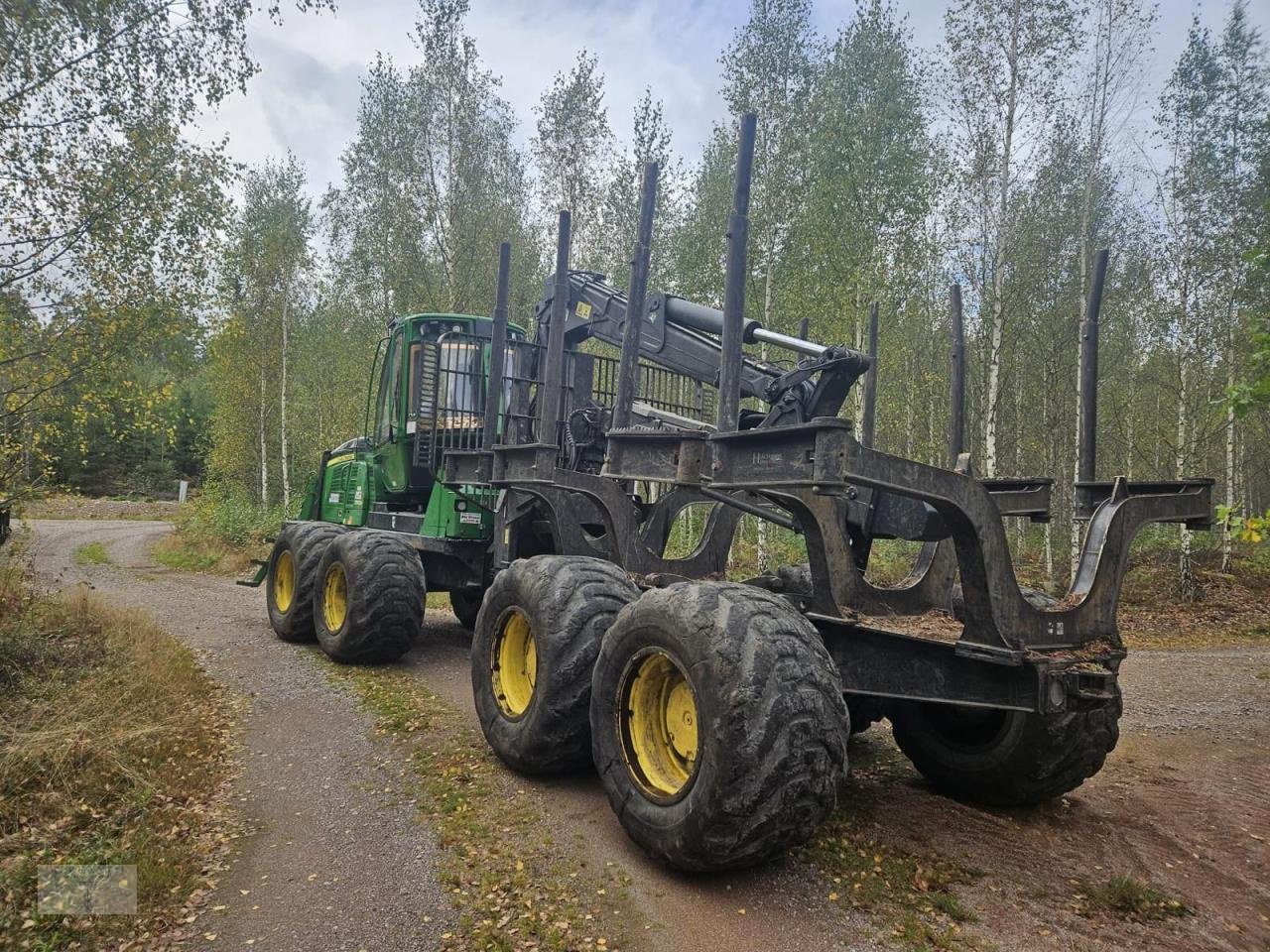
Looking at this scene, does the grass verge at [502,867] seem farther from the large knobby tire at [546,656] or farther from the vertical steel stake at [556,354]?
the vertical steel stake at [556,354]

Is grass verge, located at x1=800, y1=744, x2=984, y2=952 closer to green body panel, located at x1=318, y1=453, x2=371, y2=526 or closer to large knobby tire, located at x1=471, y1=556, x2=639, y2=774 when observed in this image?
large knobby tire, located at x1=471, y1=556, x2=639, y2=774

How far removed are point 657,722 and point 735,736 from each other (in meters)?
0.75

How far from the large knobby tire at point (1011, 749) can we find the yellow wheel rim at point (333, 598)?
554cm

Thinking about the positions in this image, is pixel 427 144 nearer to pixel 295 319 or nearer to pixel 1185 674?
pixel 295 319

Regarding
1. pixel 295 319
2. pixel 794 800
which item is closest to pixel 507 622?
pixel 794 800

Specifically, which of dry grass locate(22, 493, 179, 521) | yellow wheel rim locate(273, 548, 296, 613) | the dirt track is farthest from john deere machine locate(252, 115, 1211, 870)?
dry grass locate(22, 493, 179, 521)

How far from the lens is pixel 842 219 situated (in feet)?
50.8

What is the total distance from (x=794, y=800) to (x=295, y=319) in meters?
24.9

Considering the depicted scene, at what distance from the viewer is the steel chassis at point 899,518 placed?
3445mm

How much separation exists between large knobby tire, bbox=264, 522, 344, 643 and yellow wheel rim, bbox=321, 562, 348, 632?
0.33m

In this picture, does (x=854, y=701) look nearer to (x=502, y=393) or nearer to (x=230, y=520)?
(x=502, y=393)

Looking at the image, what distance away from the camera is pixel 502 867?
3.34m

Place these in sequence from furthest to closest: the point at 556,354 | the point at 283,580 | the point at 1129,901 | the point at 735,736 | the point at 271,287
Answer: the point at 271,287, the point at 283,580, the point at 556,354, the point at 1129,901, the point at 735,736

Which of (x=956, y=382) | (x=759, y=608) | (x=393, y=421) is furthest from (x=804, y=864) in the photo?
(x=393, y=421)
